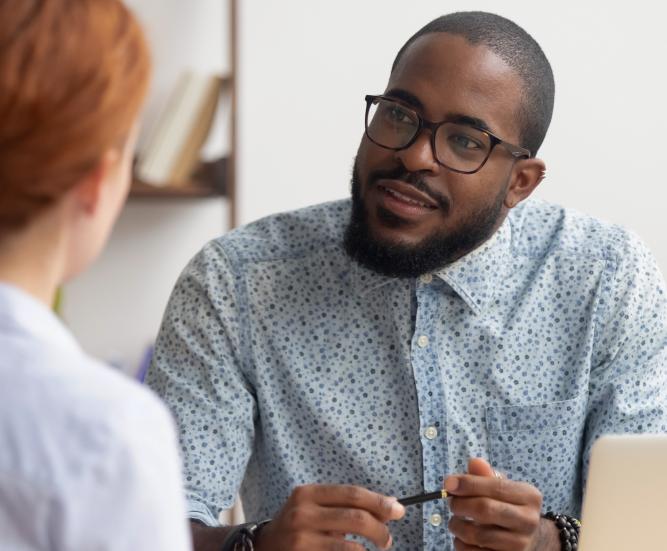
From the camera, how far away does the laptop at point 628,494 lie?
733 mm

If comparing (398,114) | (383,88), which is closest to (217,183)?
(383,88)

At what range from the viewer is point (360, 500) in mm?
918

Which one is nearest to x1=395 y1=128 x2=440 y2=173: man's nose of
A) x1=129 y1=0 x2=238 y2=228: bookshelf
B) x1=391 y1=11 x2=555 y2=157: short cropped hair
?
x1=391 y1=11 x2=555 y2=157: short cropped hair

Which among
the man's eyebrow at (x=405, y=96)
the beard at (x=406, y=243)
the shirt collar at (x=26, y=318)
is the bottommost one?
the beard at (x=406, y=243)

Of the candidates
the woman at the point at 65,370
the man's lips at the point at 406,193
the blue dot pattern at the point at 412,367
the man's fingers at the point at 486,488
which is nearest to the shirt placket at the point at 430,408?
the blue dot pattern at the point at 412,367

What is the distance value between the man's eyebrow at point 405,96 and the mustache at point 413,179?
0.10 metres

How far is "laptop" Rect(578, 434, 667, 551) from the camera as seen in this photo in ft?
2.41

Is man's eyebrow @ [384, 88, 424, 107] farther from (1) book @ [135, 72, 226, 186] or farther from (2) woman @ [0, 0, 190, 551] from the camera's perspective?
(1) book @ [135, 72, 226, 186]

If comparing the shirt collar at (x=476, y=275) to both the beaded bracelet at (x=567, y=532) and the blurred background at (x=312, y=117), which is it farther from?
the blurred background at (x=312, y=117)

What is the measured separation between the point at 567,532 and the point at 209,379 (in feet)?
1.81

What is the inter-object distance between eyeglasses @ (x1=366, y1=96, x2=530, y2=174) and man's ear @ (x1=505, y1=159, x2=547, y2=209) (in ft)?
0.19

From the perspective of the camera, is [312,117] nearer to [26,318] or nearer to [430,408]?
[430,408]

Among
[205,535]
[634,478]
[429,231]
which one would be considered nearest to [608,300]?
[429,231]

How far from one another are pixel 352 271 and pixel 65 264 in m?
0.71
